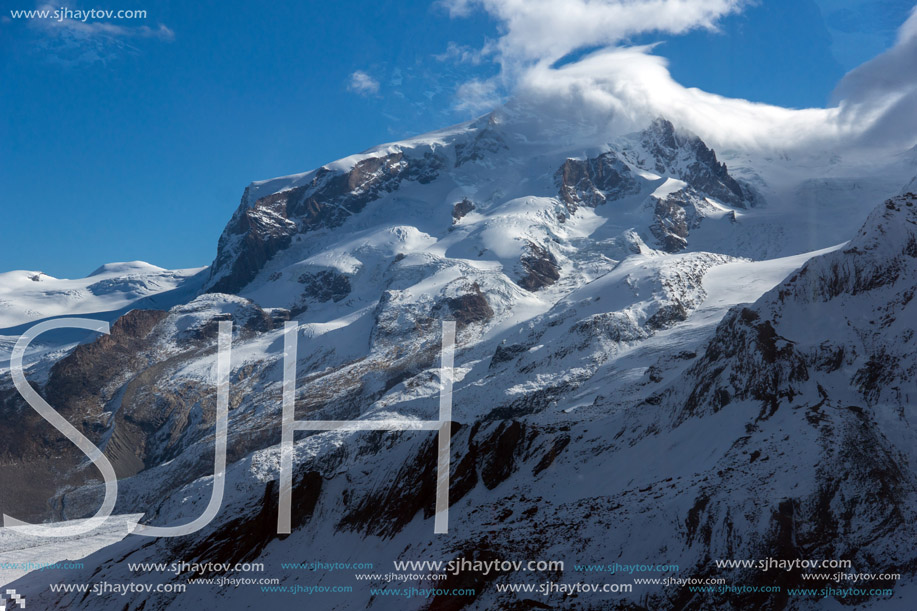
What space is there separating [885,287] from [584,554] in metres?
36.8

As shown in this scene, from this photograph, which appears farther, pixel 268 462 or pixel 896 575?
pixel 268 462

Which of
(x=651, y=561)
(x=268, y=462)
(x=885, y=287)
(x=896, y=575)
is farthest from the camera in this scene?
(x=268, y=462)

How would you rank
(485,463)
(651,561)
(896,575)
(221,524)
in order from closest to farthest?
(896,575) → (651,561) → (485,463) → (221,524)

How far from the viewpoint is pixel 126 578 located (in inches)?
3068

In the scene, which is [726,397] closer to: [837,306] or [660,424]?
[660,424]

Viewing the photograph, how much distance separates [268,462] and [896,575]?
14567 centimetres

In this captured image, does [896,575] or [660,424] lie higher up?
[660,424]

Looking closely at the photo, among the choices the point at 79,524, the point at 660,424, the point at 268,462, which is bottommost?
the point at 79,524

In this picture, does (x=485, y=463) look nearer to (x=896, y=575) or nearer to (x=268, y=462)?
(x=896, y=575)

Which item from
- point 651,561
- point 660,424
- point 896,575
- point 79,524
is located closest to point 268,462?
point 79,524

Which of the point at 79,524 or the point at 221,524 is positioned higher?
the point at 221,524

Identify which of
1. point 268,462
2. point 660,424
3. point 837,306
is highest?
point 837,306

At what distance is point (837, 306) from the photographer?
222 ft

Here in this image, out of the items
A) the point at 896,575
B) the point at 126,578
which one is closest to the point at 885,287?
the point at 896,575
